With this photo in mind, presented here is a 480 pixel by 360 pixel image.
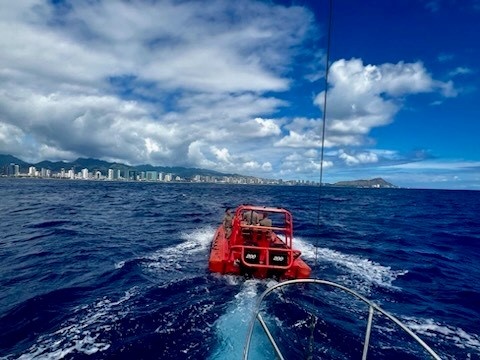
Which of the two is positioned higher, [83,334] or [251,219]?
[251,219]

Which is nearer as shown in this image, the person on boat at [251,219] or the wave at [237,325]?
the wave at [237,325]

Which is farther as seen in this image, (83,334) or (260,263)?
(260,263)

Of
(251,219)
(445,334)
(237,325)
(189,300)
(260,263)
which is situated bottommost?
(445,334)

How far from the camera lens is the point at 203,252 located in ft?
55.0

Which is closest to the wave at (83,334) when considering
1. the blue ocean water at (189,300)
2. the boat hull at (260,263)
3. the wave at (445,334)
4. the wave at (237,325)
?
the blue ocean water at (189,300)

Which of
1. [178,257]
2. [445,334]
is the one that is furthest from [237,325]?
[178,257]

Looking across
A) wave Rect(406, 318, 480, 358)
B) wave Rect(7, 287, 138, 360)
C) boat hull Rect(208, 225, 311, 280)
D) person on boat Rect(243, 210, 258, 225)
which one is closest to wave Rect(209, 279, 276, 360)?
boat hull Rect(208, 225, 311, 280)

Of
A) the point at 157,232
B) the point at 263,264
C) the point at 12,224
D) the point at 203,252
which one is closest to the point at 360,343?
the point at 263,264

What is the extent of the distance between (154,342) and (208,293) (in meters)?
3.22

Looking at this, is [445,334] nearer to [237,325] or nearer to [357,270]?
[357,270]

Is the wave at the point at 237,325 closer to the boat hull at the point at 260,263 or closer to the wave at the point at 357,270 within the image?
the boat hull at the point at 260,263

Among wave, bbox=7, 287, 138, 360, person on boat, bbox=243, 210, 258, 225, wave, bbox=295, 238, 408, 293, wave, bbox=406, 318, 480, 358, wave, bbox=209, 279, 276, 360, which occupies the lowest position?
wave, bbox=406, 318, 480, 358

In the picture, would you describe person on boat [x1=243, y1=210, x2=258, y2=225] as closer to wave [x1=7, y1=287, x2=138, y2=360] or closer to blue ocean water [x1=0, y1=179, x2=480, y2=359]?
blue ocean water [x1=0, y1=179, x2=480, y2=359]

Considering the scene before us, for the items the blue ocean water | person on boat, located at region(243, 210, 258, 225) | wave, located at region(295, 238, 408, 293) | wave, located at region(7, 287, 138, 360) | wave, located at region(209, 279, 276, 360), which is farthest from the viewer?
person on boat, located at region(243, 210, 258, 225)
